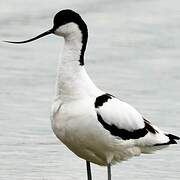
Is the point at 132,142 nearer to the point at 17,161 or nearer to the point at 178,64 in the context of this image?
the point at 17,161

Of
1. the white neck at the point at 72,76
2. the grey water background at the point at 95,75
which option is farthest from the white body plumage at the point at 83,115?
the grey water background at the point at 95,75

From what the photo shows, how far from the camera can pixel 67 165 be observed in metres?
10.1

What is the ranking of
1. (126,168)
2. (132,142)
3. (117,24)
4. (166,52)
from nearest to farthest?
(132,142), (126,168), (166,52), (117,24)

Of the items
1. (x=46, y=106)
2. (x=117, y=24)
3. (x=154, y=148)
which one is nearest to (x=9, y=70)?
(x=46, y=106)

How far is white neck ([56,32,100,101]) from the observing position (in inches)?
343

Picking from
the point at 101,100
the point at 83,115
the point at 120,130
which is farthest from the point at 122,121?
the point at 83,115

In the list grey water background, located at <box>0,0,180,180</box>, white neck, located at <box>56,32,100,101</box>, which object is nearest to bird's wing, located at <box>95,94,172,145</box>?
white neck, located at <box>56,32,100,101</box>

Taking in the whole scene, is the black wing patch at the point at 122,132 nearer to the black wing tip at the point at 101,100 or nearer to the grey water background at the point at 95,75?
the black wing tip at the point at 101,100

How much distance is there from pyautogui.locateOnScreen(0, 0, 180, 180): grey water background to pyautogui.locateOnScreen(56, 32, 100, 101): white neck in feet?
3.93

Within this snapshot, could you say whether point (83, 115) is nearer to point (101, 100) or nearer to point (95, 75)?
point (101, 100)

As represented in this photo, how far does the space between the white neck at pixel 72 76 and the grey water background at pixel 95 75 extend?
1199 mm

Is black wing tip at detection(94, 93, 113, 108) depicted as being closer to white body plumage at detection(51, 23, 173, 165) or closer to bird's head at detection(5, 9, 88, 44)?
white body plumage at detection(51, 23, 173, 165)

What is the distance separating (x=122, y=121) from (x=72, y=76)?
0.51 meters

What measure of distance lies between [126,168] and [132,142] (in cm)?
106
